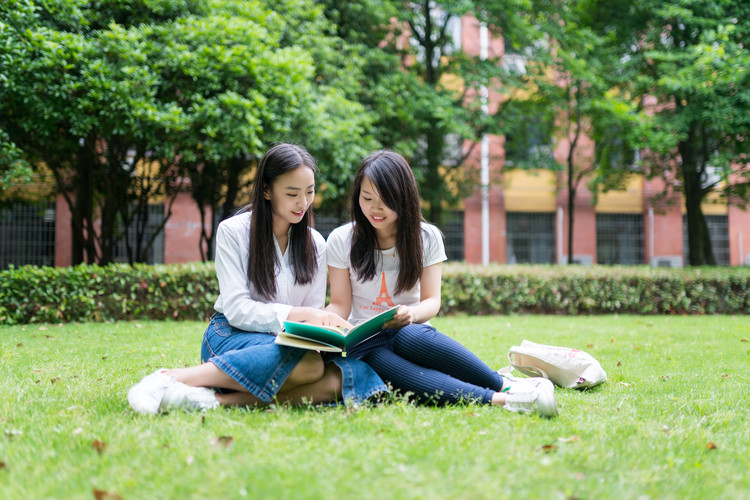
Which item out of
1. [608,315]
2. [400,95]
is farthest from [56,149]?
[608,315]

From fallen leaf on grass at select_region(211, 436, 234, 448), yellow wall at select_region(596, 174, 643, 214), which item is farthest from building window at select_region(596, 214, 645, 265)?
fallen leaf on grass at select_region(211, 436, 234, 448)

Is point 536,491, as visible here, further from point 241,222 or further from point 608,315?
point 608,315

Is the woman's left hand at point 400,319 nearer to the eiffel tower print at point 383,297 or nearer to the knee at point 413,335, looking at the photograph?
the knee at point 413,335

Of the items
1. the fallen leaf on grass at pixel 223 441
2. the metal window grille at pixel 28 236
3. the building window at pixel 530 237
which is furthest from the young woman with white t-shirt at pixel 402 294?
the building window at pixel 530 237

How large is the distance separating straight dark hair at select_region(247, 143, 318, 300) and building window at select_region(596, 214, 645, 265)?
1937 cm

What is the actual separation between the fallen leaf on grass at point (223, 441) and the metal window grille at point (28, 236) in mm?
14949

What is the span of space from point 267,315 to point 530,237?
60.8 ft

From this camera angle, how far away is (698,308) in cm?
995

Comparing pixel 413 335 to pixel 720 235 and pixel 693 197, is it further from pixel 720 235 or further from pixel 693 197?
pixel 720 235

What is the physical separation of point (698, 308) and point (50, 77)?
34.4ft

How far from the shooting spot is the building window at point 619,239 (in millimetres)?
20734

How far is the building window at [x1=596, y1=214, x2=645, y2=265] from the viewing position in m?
20.7

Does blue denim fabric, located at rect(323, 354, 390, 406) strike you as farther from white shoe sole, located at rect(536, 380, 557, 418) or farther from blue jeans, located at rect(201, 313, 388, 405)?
white shoe sole, located at rect(536, 380, 557, 418)

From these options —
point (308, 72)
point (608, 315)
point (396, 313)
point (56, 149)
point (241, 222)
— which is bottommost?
point (608, 315)
